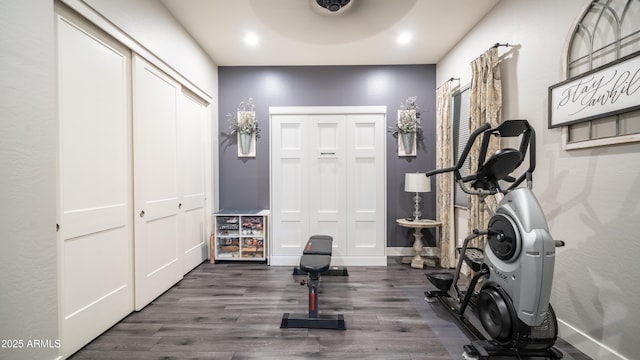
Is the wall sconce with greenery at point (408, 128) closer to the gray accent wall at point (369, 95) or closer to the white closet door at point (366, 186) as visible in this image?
the gray accent wall at point (369, 95)

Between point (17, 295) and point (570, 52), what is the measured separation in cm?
384

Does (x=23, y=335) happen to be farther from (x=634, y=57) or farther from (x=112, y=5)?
(x=634, y=57)

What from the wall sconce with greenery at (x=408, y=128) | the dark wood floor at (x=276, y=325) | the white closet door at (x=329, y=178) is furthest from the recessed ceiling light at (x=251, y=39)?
the dark wood floor at (x=276, y=325)

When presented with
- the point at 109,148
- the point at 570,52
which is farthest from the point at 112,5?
the point at 570,52

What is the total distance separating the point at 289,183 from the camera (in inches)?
144

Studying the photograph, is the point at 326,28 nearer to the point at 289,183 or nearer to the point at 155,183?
the point at 289,183

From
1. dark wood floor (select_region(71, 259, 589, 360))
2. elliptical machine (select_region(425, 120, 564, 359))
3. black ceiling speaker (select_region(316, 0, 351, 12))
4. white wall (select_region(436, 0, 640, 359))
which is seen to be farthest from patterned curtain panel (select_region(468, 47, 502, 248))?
black ceiling speaker (select_region(316, 0, 351, 12))

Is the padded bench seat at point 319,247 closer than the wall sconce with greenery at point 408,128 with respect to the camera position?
Yes

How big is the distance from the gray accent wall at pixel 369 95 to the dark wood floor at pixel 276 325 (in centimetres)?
130

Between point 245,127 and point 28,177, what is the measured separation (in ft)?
8.48

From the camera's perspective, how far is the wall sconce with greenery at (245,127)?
151 inches

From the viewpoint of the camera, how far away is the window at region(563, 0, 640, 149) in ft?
4.85

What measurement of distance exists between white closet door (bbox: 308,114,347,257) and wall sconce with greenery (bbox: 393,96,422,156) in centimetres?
90

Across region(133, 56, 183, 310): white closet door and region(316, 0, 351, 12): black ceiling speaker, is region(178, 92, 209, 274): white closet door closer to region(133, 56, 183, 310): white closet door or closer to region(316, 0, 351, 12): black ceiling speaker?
region(133, 56, 183, 310): white closet door
